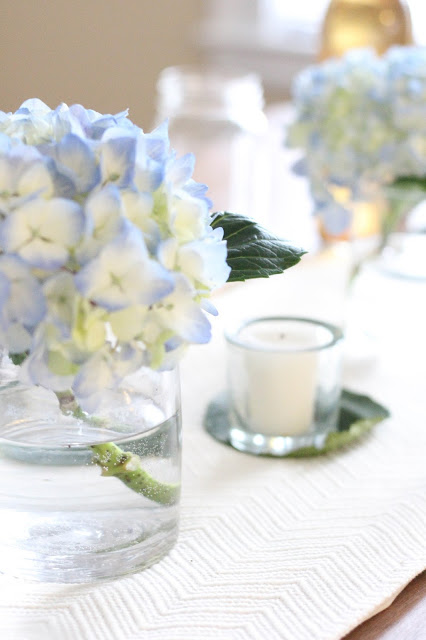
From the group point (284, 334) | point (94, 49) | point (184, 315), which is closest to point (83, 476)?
point (184, 315)

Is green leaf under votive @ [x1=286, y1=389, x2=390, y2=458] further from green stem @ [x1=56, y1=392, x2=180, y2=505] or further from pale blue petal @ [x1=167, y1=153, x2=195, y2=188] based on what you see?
pale blue petal @ [x1=167, y1=153, x2=195, y2=188]

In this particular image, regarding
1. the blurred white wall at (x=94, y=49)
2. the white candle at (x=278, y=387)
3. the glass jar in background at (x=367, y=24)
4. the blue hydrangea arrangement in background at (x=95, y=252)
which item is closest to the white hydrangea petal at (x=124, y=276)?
the blue hydrangea arrangement in background at (x=95, y=252)

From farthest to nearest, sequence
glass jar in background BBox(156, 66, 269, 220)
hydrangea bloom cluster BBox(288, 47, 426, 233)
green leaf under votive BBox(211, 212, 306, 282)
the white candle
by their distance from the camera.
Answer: glass jar in background BBox(156, 66, 269, 220)
hydrangea bloom cluster BBox(288, 47, 426, 233)
the white candle
green leaf under votive BBox(211, 212, 306, 282)

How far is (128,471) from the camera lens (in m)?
0.51

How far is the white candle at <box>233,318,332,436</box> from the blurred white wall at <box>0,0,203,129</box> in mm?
2122

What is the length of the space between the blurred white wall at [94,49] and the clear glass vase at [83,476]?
2283 mm

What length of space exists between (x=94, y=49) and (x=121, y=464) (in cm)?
265

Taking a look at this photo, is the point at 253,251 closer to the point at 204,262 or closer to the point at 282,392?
the point at 204,262

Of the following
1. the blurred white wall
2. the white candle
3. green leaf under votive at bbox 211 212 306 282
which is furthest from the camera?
the blurred white wall

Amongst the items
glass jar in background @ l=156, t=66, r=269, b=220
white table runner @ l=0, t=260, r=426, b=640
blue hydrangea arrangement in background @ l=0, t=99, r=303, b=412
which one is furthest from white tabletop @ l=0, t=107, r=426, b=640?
glass jar in background @ l=156, t=66, r=269, b=220

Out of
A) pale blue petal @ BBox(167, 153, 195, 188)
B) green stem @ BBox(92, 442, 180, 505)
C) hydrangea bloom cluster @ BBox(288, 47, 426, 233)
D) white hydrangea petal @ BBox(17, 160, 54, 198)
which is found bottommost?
green stem @ BBox(92, 442, 180, 505)

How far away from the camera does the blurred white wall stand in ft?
9.16

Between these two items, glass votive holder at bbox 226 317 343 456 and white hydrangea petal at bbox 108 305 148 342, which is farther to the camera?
glass votive holder at bbox 226 317 343 456

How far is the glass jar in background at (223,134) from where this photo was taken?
4.10 feet
